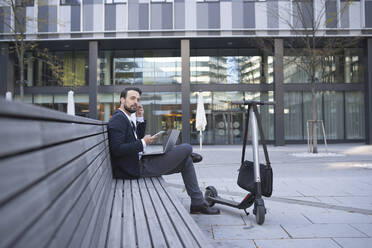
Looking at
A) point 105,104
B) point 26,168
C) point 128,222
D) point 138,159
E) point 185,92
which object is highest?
point 185,92

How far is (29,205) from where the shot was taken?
88cm

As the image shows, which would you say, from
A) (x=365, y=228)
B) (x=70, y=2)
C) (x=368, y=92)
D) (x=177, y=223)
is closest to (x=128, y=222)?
(x=177, y=223)

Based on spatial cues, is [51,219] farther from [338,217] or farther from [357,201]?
[357,201]

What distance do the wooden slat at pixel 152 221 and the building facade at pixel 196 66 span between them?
50.3 feet

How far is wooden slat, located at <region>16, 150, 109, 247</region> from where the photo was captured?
866 mm

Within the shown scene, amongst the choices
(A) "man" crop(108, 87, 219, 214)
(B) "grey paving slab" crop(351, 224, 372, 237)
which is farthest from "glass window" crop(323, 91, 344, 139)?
(A) "man" crop(108, 87, 219, 214)

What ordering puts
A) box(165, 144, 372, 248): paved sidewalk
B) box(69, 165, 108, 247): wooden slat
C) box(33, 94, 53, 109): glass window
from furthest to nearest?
box(33, 94, 53, 109): glass window < box(165, 144, 372, 248): paved sidewalk < box(69, 165, 108, 247): wooden slat

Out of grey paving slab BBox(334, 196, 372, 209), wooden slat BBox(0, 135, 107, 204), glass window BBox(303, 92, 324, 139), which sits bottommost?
grey paving slab BBox(334, 196, 372, 209)

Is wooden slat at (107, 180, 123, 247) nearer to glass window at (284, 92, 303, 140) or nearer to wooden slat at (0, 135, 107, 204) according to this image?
wooden slat at (0, 135, 107, 204)

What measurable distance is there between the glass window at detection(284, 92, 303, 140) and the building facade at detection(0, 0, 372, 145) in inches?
2.6

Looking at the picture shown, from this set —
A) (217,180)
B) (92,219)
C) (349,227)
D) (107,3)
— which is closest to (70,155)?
(92,219)

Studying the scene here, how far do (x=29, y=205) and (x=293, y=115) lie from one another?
2094 cm

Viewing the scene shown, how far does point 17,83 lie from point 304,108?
18992mm

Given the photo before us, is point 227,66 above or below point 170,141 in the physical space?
above
